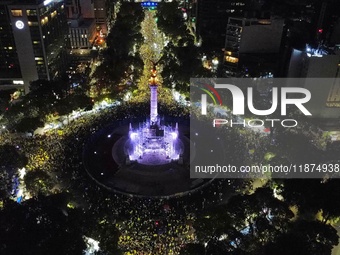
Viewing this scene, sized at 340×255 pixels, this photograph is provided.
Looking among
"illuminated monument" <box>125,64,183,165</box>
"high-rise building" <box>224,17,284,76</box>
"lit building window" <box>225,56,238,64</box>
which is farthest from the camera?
"lit building window" <box>225,56,238,64</box>

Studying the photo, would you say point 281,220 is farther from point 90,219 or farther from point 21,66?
point 21,66

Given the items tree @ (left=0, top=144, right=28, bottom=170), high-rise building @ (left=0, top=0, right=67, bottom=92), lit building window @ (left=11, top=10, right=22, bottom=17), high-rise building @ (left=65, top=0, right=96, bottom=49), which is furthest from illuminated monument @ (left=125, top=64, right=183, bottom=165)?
high-rise building @ (left=65, top=0, right=96, bottom=49)

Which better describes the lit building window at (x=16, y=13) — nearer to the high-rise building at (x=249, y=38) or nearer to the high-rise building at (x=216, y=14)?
the high-rise building at (x=249, y=38)

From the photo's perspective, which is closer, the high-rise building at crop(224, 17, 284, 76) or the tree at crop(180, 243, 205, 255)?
the tree at crop(180, 243, 205, 255)

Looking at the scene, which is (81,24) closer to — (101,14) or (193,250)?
(101,14)

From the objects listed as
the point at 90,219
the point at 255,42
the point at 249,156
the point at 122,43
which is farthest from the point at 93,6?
the point at 90,219

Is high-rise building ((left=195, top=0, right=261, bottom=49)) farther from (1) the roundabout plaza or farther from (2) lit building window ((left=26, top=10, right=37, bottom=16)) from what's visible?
(1) the roundabout plaza

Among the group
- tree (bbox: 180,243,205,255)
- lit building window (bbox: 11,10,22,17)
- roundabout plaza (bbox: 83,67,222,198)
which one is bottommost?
roundabout plaza (bbox: 83,67,222,198)

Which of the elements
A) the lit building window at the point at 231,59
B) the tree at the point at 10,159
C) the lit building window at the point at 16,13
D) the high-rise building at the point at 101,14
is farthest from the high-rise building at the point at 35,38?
the lit building window at the point at 231,59

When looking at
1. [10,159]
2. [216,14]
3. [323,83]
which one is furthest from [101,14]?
[10,159]
